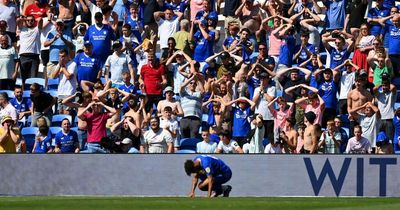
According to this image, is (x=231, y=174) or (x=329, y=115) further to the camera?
(x=329, y=115)

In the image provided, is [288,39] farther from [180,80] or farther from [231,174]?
[231,174]

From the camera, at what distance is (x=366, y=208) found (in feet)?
70.1

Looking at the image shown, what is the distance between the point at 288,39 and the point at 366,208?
961 cm

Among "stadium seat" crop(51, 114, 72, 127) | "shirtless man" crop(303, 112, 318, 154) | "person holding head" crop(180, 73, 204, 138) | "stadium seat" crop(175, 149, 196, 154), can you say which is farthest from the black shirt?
"shirtless man" crop(303, 112, 318, 154)

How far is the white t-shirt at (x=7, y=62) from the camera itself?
3170 centimetres

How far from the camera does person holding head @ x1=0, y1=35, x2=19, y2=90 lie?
3172 cm

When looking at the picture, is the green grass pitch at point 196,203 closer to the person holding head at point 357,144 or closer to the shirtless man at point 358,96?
the person holding head at point 357,144

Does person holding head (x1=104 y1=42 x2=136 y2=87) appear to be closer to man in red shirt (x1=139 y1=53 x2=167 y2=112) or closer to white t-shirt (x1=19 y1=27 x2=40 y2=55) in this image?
man in red shirt (x1=139 y1=53 x2=167 y2=112)

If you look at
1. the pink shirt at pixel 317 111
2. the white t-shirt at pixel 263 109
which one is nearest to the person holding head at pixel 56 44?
the white t-shirt at pixel 263 109

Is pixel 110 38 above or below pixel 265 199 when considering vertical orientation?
above

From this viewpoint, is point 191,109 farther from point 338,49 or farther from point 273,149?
point 338,49

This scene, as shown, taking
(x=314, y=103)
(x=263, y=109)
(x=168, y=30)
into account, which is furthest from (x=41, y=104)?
(x=314, y=103)

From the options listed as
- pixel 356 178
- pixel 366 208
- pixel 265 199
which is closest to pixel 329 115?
pixel 356 178

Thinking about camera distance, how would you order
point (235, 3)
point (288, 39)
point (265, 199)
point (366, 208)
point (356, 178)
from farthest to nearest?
point (235, 3), point (288, 39), point (356, 178), point (265, 199), point (366, 208)
